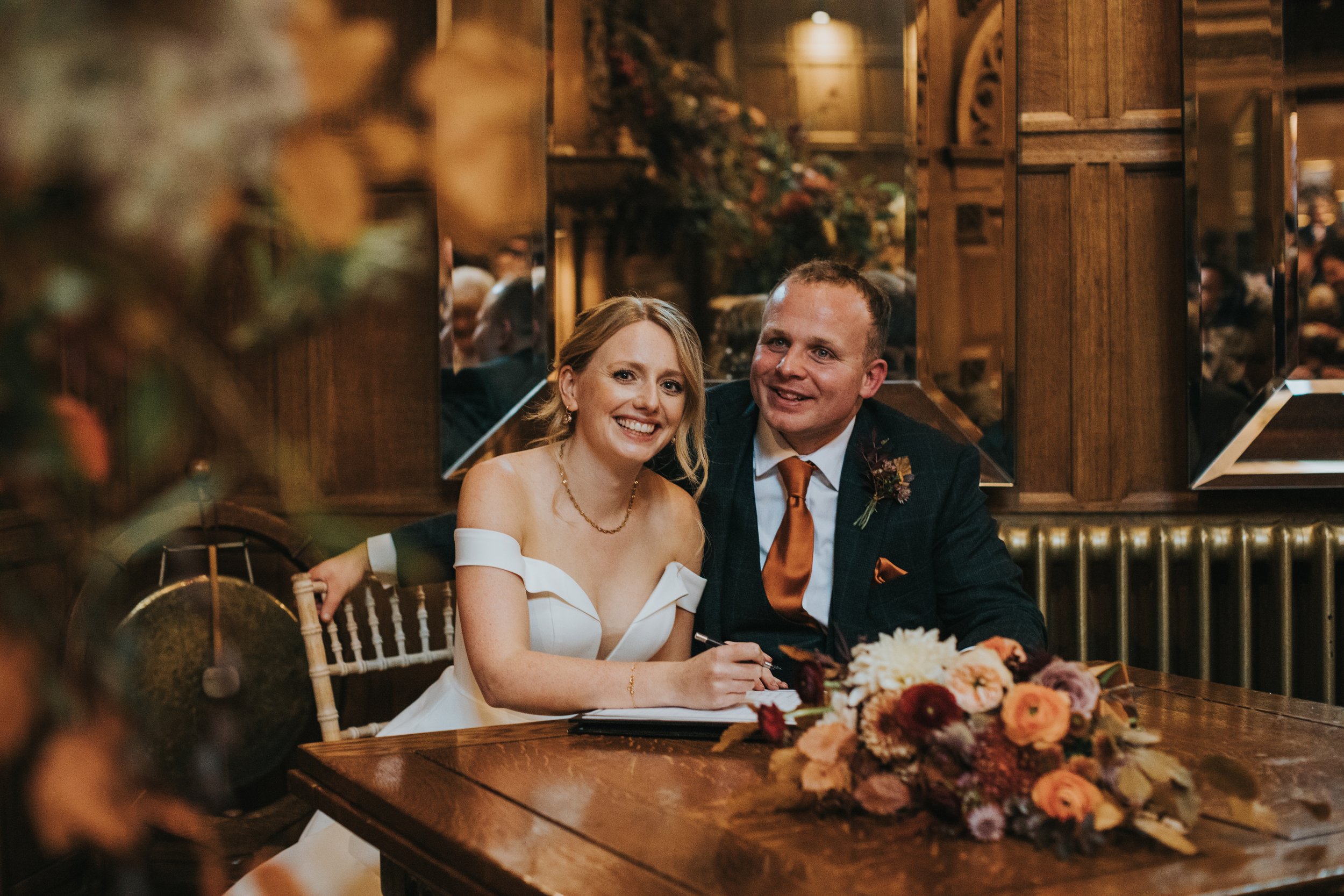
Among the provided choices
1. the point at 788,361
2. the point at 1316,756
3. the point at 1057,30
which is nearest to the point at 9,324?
the point at 1316,756

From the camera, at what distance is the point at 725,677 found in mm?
1659

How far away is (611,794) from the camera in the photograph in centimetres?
134

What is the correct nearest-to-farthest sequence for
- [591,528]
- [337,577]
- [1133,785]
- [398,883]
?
[1133,785]
[398,883]
[337,577]
[591,528]

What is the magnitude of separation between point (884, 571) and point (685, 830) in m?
1.19

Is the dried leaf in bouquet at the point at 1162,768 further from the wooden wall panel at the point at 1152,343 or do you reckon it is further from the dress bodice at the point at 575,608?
the wooden wall panel at the point at 1152,343

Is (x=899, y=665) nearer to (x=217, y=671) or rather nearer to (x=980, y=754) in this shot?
(x=980, y=754)

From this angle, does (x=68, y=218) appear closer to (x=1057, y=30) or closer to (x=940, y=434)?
(x=940, y=434)

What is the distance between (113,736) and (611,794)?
1.13 meters

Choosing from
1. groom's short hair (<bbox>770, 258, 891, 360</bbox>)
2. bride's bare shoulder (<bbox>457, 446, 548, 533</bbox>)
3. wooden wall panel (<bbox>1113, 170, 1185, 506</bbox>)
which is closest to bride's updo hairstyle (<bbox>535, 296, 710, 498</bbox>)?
bride's bare shoulder (<bbox>457, 446, 548, 533</bbox>)

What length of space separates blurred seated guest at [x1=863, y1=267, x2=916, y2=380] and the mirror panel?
689 millimetres

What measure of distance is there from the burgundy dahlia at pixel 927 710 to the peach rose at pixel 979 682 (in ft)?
0.04

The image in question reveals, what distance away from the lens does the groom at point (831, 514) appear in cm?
231

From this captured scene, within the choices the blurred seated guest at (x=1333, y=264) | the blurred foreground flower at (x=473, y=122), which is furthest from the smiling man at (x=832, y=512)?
the blurred foreground flower at (x=473, y=122)

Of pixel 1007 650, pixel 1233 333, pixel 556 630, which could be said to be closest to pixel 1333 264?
pixel 1233 333
